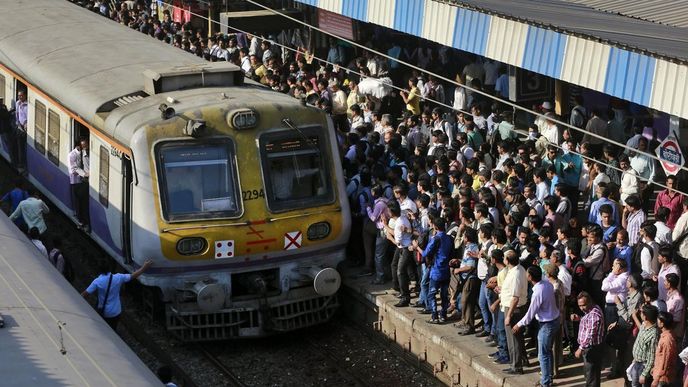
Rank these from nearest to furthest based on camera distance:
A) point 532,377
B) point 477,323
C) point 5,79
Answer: point 532,377 < point 477,323 < point 5,79

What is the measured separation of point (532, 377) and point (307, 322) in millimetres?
2987

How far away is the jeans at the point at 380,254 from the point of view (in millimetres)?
14012

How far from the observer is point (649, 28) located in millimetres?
16406

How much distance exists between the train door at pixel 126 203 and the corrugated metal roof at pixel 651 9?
324 inches

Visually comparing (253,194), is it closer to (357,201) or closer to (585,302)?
(357,201)

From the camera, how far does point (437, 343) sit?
12672 mm

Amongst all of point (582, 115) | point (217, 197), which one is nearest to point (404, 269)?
point (217, 197)

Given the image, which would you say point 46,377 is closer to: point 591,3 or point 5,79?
point 5,79

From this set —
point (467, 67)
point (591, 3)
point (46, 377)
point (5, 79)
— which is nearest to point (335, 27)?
point (467, 67)

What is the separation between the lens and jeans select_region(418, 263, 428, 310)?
1305 cm

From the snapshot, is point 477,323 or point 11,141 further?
point 11,141

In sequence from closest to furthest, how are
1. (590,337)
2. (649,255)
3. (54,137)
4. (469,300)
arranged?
(590,337) < (649,255) < (469,300) < (54,137)

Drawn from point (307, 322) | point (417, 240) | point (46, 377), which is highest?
point (46, 377)

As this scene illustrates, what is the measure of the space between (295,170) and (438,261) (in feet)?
6.11
